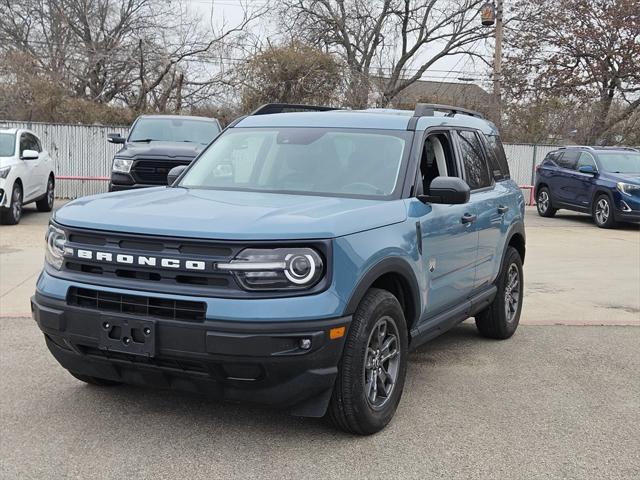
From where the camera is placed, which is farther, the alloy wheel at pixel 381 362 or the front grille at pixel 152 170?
the front grille at pixel 152 170

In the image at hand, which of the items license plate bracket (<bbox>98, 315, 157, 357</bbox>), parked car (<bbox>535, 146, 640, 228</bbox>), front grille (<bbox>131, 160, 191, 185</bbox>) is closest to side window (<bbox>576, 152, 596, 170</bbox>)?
parked car (<bbox>535, 146, 640, 228</bbox>)

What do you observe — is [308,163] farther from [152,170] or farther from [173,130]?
[173,130]

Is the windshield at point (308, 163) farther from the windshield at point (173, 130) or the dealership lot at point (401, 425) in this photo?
the windshield at point (173, 130)

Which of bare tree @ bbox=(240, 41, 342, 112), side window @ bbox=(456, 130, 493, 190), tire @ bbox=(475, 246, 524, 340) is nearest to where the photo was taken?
side window @ bbox=(456, 130, 493, 190)

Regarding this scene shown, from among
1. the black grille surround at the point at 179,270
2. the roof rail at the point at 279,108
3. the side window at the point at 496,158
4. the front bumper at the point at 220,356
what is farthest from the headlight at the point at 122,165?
the black grille surround at the point at 179,270

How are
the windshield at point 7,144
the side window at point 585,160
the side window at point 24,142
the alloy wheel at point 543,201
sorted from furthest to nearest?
the alloy wheel at point 543,201 → the side window at point 585,160 → the side window at point 24,142 → the windshield at point 7,144

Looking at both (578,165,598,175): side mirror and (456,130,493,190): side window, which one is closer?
(456,130,493,190): side window

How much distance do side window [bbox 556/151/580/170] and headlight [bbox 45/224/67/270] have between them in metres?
15.2

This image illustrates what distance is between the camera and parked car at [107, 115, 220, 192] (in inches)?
448

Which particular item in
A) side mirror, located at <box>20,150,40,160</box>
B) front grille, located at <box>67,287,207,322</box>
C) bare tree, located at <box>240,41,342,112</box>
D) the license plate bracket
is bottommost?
the license plate bracket

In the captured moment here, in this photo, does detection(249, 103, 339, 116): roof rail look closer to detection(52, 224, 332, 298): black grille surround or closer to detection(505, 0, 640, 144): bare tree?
detection(52, 224, 332, 298): black grille surround

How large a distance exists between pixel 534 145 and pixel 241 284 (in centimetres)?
2303

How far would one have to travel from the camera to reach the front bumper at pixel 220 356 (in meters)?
3.40

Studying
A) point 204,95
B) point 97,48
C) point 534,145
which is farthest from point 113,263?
point 97,48
